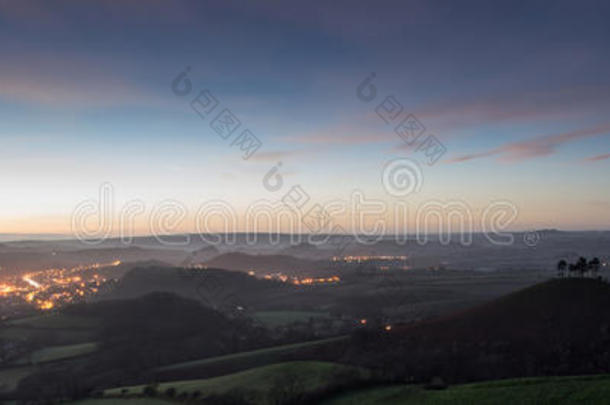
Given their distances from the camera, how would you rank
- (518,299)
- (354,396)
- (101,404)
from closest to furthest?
(354,396), (101,404), (518,299)

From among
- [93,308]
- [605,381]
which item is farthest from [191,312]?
[605,381]

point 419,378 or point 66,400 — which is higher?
point 419,378

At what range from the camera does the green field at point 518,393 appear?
37281 mm

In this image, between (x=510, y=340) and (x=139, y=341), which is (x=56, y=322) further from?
(x=510, y=340)

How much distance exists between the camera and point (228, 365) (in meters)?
92.8

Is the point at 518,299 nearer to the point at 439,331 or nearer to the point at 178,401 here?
the point at 439,331

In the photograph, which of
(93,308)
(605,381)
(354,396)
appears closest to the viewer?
(605,381)

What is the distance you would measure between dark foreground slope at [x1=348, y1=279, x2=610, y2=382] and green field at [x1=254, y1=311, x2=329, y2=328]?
64.2m

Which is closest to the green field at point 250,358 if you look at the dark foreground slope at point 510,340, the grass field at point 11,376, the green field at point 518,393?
the dark foreground slope at point 510,340

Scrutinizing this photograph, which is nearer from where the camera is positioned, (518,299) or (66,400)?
(66,400)

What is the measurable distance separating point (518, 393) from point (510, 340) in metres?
43.3

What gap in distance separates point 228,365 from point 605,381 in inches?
2708

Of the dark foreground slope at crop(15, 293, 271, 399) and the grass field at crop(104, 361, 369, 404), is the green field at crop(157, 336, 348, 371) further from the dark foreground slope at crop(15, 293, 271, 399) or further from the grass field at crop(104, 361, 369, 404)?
the grass field at crop(104, 361, 369, 404)

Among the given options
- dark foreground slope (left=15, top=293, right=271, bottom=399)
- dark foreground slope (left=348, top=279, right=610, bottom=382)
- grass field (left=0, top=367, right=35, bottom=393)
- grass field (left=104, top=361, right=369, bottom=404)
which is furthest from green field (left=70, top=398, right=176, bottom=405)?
grass field (left=0, top=367, right=35, bottom=393)
